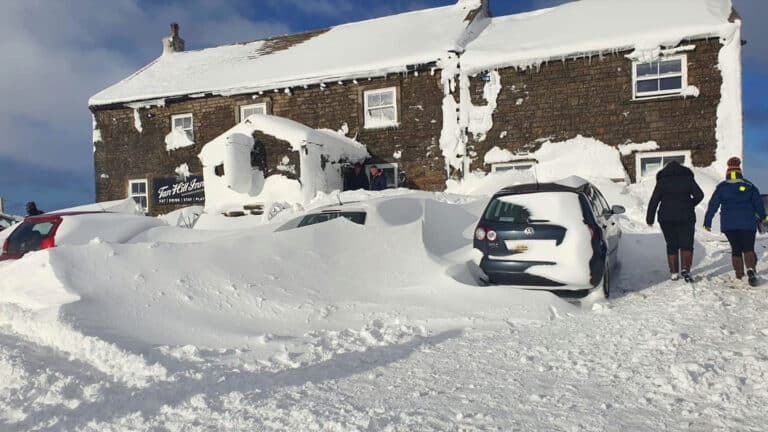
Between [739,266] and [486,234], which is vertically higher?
[486,234]

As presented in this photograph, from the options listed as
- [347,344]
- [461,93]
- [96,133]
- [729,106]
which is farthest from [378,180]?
[96,133]

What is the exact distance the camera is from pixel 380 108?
1628 centimetres

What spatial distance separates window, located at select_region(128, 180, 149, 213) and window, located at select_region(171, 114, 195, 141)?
2499 millimetres

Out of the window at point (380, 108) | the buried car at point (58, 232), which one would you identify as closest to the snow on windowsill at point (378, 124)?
the window at point (380, 108)

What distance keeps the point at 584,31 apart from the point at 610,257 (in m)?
9.66

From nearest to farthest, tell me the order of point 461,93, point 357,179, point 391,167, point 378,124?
point 461,93 → point 357,179 → point 391,167 → point 378,124

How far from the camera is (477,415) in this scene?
123 inches

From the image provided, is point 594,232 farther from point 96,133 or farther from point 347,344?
point 96,133

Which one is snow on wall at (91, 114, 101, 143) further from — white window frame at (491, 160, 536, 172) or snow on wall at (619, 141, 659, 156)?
snow on wall at (619, 141, 659, 156)

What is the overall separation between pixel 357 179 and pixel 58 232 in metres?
8.74

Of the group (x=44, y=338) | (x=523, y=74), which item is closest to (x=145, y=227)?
(x=44, y=338)

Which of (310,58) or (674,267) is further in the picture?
(310,58)

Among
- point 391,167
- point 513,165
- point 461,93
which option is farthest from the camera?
point 391,167

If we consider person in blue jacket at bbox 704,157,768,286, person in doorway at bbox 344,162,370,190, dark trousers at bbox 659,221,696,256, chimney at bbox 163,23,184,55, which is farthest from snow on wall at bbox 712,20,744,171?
chimney at bbox 163,23,184,55
